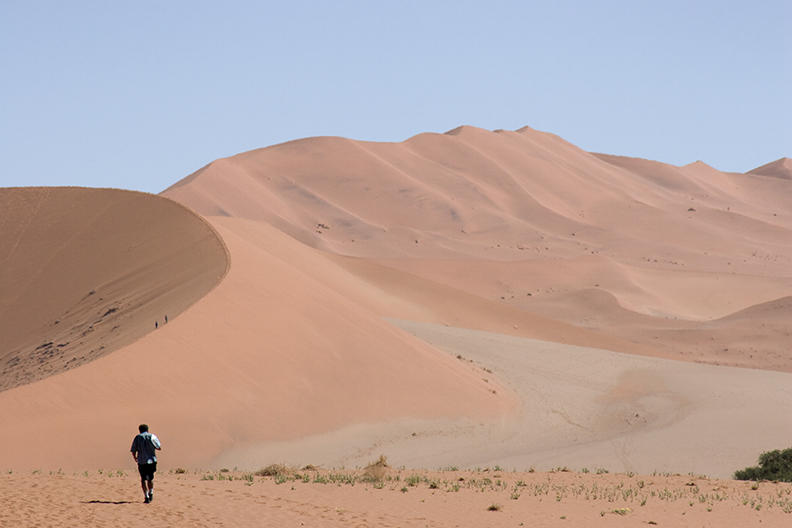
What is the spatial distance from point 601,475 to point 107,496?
9.06 m

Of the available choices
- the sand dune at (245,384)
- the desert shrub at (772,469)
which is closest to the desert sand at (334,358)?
the sand dune at (245,384)

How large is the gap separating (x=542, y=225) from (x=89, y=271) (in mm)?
64074

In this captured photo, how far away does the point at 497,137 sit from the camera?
395ft

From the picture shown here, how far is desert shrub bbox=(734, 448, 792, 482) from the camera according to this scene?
2069 cm

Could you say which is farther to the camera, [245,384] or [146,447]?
[245,384]

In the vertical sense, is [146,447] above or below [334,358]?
below

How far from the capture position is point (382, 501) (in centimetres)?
1566

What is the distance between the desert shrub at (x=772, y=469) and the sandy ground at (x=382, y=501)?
6.81ft

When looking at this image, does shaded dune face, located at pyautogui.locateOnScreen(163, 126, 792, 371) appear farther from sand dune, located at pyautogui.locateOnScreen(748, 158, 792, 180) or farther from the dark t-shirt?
the dark t-shirt

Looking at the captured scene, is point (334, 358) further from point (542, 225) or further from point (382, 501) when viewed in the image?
point (542, 225)

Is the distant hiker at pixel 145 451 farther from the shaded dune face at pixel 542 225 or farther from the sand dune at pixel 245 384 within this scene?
the shaded dune face at pixel 542 225

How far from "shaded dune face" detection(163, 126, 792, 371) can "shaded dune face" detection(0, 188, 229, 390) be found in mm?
20692

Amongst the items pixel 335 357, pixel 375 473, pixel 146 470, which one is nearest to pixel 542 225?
pixel 335 357

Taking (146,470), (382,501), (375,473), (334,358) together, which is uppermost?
(334,358)
